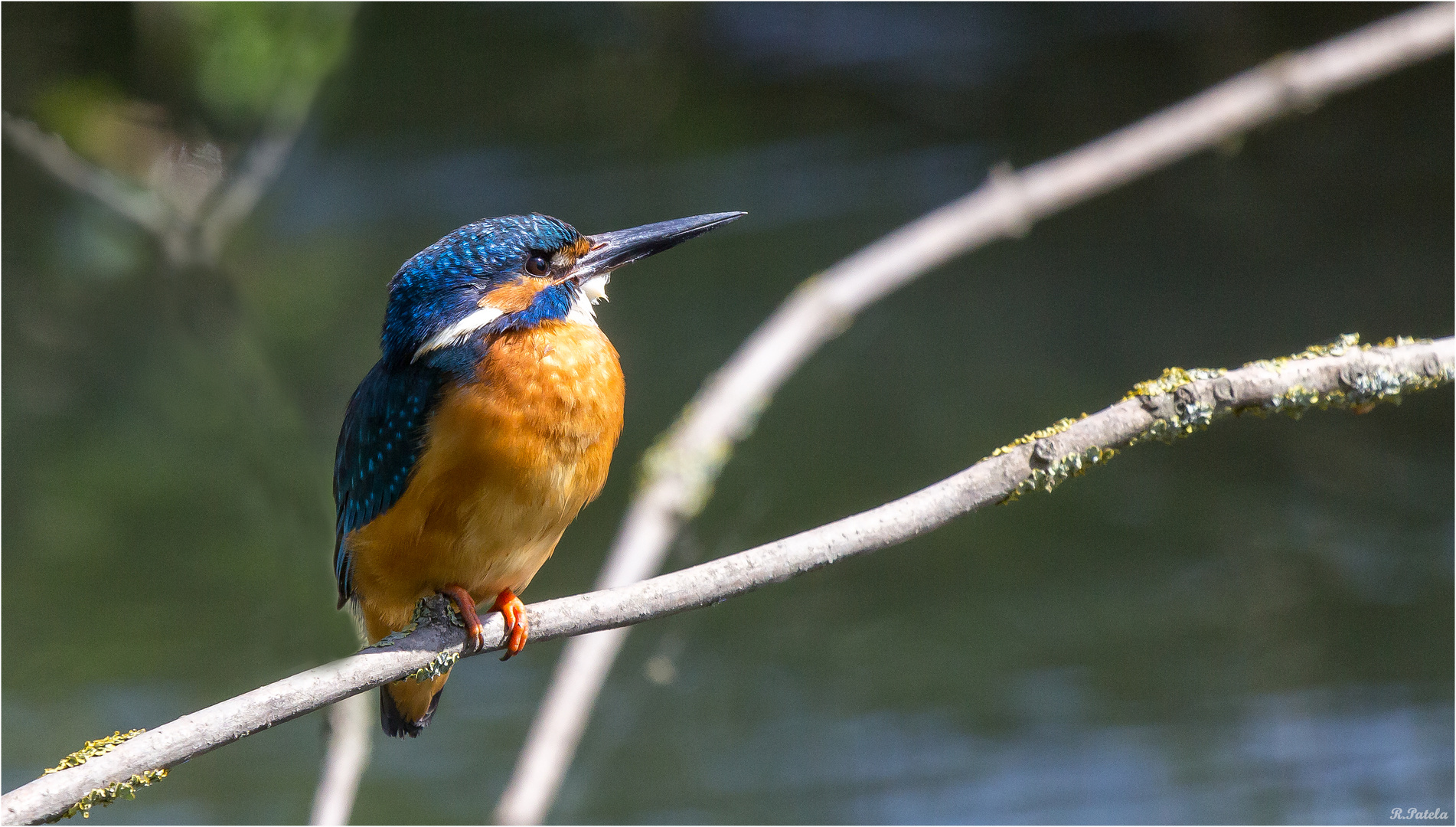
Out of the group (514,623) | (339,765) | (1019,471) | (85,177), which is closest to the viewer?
(1019,471)

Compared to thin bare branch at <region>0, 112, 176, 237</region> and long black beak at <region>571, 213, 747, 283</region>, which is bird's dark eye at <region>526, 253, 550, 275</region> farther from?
thin bare branch at <region>0, 112, 176, 237</region>

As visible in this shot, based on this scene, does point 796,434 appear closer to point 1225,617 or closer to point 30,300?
point 1225,617

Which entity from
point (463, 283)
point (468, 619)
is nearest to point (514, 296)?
point (463, 283)

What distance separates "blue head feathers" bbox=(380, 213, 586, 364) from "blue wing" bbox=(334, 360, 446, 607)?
5cm

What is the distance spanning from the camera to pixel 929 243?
2.60 meters

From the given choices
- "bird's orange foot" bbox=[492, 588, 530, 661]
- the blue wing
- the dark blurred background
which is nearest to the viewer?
"bird's orange foot" bbox=[492, 588, 530, 661]

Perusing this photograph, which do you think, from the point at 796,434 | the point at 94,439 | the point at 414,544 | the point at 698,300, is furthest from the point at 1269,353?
the point at 94,439

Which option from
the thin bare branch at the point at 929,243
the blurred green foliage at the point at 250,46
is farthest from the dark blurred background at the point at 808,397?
the thin bare branch at the point at 929,243

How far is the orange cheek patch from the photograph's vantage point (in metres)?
1.59

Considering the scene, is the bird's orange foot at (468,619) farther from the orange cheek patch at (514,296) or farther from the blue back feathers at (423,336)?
the orange cheek patch at (514,296)

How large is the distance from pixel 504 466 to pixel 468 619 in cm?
20

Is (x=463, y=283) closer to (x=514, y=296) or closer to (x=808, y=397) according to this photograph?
(x=514, y=296)

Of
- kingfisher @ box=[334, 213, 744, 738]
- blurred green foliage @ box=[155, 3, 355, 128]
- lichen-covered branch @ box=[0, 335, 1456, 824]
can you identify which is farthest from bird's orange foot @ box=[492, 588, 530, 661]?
blurred green foliage @ box=[155, 3, 355, 128]

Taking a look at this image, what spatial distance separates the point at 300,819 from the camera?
3.21 m
